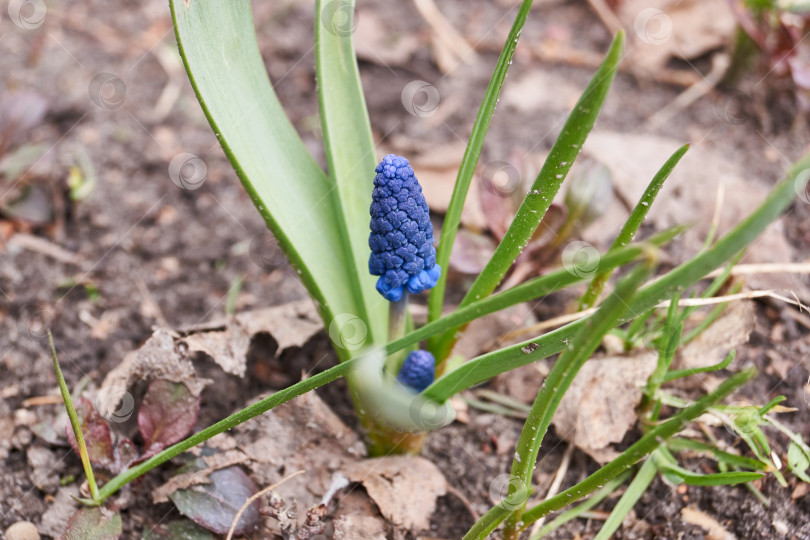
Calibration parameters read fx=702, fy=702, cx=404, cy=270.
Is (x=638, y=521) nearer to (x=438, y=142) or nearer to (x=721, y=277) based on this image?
(x=721, y=277)

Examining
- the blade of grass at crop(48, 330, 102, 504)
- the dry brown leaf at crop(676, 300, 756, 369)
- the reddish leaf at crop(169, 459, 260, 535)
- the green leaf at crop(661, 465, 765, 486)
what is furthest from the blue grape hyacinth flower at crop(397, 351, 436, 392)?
the dry brown leaf at crop(676, 300, 756, 369)

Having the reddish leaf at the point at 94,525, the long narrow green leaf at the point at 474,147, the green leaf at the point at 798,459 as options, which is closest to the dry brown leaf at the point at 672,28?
the long narrow green leaf at the point at 474,147

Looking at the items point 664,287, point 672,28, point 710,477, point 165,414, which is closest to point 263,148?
point 165,414

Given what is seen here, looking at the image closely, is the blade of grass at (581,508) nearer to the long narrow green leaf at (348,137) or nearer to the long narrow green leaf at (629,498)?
the long narrow green leaf at (629,498)

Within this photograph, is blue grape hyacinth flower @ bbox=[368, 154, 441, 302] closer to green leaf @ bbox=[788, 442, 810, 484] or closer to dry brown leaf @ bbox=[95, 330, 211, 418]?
dry brown leaf @ bbox=[95, 330, 211, 418]

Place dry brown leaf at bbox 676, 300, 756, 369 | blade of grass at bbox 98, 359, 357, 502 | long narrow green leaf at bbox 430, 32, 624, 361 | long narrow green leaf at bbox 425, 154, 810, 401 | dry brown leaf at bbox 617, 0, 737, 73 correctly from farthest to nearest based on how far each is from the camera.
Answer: dry brown leaf at bbox 617, 0, 737, 73, dry brown leaf at bbox 676, 300, 756, 369, blade of grass at bbox 98, 359, 357, 502, long narrow green leaf at bbox 430, 32, 624, 361, long narrow green leaf at bbox 425, 154, 810, 401

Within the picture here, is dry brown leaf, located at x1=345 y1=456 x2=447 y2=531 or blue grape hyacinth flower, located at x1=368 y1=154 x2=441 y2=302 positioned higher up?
blue grape hyacinth flower, located at x1=368 y1=154 x2=441 y2=302

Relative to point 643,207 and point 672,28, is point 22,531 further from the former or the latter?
point 672,28
